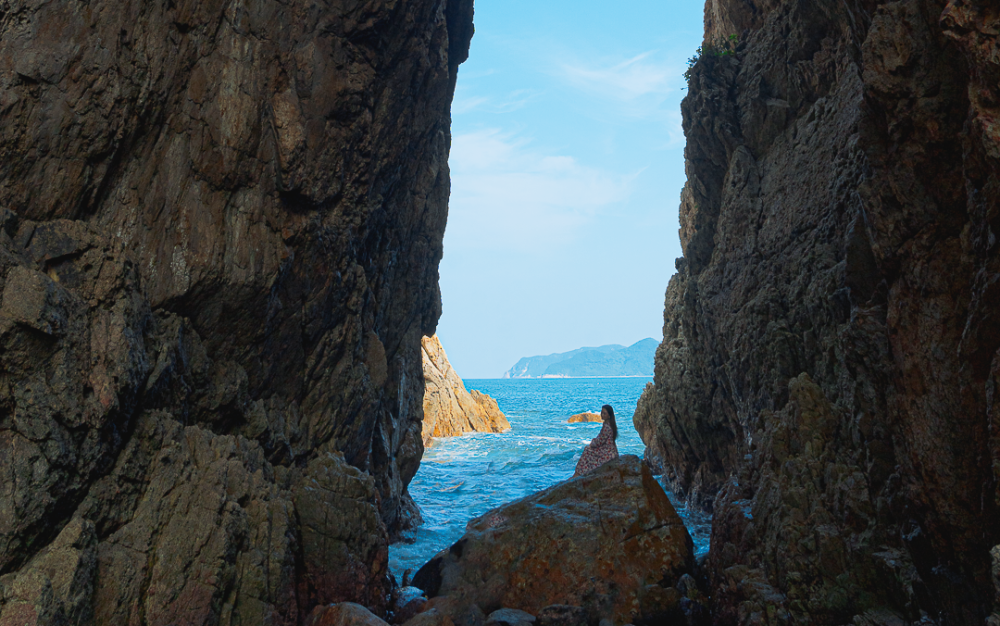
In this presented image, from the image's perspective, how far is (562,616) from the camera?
11477mm

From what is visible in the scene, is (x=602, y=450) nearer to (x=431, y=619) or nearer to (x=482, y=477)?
(x=431, y=619)

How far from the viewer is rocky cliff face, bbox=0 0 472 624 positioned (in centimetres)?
772

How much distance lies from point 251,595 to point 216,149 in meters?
8.23

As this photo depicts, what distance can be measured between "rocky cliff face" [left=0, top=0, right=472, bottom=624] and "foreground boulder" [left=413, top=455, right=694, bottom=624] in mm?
2362

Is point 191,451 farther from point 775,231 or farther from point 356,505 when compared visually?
point 775,231

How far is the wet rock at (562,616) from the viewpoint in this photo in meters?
11.4

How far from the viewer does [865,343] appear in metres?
9.82

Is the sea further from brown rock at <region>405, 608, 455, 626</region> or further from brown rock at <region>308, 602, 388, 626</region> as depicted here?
brown rock at <region>308, 602, 388, 626</region>

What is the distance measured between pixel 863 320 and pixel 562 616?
304 inches

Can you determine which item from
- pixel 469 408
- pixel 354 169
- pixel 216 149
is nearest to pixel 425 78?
pixel 354 169

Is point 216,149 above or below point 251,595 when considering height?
above

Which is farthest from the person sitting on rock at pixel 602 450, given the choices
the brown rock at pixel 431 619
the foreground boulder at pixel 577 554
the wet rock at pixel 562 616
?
the brown rock at pixel 431 619

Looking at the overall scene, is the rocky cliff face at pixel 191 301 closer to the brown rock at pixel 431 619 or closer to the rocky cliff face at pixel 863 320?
the brown rock at pixel 431 619

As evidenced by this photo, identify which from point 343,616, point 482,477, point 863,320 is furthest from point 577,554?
point 482,477
